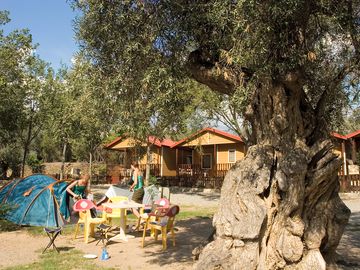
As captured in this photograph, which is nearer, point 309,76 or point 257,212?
point 257,212

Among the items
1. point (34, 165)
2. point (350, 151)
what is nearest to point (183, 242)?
point (350, 151)

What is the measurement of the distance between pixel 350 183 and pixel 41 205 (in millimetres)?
18730

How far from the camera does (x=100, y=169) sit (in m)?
36.9

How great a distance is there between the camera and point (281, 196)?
6781 mm

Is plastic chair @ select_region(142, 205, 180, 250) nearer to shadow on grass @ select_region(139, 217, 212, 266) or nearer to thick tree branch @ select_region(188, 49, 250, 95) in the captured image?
shadow on grass @ select_region(139, 217, 212, 266)

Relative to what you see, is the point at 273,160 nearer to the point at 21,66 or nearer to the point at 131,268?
the point at 131,268

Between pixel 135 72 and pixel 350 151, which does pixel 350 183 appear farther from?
pixel 135 72

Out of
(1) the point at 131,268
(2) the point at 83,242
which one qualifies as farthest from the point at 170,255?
(2) the point at 83,242

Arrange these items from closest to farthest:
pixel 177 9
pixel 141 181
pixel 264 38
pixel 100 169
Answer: pixel 264 38 < pixel 177 9 < pixel 141 181 < pixel 100 169

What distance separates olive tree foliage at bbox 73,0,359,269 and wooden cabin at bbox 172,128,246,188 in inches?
783

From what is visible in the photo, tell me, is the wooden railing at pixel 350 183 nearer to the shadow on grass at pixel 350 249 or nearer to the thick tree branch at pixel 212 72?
the shadow on grass at pixel 350 249

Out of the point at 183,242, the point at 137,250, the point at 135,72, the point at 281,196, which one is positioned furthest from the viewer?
the point at 183,242

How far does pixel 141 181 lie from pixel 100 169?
25848 mm

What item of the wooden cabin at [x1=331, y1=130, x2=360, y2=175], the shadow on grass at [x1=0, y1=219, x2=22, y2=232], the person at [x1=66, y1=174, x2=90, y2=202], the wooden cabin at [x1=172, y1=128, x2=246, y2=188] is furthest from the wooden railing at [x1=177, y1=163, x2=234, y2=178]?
the shadow on grass at [x1=0, y1=219, x2=22, y2=232]
